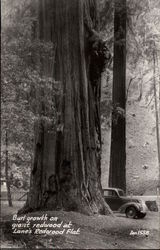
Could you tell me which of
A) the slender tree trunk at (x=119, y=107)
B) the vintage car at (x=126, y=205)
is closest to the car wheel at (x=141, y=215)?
the vintage car at (x=126, y=205)

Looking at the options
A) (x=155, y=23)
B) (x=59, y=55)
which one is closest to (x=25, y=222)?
(x=59, y=55)

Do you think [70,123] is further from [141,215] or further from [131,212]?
[141,215]

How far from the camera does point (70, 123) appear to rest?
590cm

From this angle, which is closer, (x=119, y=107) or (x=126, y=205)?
(x=126, y=205)

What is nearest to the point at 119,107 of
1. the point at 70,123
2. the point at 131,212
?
the point at 70,123

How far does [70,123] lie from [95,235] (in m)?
1.91

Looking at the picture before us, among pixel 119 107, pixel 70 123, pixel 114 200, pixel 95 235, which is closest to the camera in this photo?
pixel 95 235

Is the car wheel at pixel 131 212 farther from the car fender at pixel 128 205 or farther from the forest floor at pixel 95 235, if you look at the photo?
the forest floor at pixel 95 235

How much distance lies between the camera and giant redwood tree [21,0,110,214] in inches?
226

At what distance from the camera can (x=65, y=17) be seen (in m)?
6.08

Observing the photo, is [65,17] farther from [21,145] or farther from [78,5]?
[21,145]

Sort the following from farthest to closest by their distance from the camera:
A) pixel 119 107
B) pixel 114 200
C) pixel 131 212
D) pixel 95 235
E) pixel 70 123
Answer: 1. pixel 119 107
2. pixel 114 200
3. pixel 70 123
4. pixel 131 212
5. pixel 95 235

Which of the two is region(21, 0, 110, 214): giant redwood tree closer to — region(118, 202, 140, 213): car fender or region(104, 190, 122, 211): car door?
region(118, 202, 140, 213): car fender

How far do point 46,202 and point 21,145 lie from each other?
1024 mm
